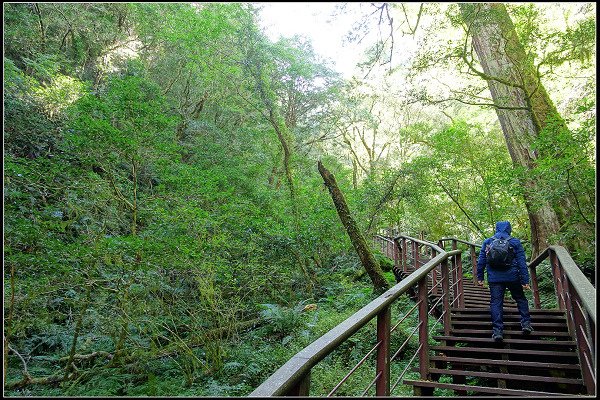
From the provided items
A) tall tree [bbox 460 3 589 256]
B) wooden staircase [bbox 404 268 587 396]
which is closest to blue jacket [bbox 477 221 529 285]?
wooden staircase [bbox 404 268 587 396]

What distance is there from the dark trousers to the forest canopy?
84.2 inches

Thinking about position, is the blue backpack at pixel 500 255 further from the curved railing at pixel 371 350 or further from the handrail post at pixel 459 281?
the handrail post at pixel 459 281

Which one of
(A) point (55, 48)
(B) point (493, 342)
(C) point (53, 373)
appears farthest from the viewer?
(A) point (55, 48)

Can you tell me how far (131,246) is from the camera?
6.21m

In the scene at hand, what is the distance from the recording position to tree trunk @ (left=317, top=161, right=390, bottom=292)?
9.00 m

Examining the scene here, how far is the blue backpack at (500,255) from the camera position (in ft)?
15.0

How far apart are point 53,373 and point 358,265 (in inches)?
399

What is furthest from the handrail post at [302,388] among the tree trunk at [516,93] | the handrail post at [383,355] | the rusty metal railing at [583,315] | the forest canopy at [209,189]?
the tree trunk at [516,93]

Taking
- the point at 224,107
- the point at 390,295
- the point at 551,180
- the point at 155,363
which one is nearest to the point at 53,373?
the point at 155,363

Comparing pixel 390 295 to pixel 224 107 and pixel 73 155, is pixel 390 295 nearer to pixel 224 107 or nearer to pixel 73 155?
pixel 73 155

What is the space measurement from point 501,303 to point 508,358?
657mm

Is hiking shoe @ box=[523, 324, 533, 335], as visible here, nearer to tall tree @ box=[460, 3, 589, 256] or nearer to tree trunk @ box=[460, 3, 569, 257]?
tall tree @ box=[460, 3, 589, 256]

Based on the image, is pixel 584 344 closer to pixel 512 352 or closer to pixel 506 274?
pixel 512 352

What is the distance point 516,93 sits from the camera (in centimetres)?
886
